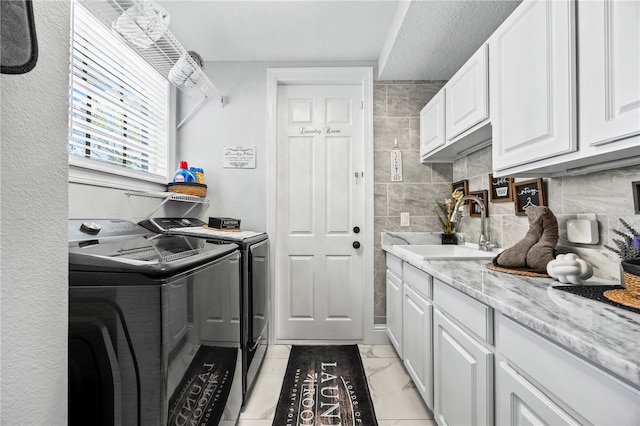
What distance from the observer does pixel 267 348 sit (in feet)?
8.05

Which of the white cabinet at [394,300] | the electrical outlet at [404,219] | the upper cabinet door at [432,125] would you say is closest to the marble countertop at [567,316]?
the white cabinet at [394,300]

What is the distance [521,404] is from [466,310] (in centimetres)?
34

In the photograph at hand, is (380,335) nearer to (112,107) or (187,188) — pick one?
(187,188)

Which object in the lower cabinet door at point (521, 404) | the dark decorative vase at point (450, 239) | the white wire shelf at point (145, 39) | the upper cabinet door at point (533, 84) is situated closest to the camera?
the lower cabinet door at point (521, 404)

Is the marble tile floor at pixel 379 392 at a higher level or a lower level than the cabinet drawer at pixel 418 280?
lower

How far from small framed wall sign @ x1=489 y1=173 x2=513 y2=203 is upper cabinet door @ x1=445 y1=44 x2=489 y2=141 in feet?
1.36

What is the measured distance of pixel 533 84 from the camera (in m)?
1.13

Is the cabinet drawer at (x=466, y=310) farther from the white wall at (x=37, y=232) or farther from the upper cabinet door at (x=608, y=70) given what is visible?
the white wall at (x=37, y=232)

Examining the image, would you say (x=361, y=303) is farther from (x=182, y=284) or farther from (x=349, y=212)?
(x=182, y=284)

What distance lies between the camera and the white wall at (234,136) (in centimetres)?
253

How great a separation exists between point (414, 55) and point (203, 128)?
6.06 feet

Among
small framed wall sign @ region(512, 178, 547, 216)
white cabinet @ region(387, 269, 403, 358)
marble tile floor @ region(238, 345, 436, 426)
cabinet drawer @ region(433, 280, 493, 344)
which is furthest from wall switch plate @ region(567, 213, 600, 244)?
marble tile floor @ region(238, 345, 436, 426)

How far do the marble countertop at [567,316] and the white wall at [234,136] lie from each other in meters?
1.80

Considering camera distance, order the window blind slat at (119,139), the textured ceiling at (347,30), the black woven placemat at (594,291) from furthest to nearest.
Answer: the textured ceiling at (347,30) → the window blind slat at (119,139) → the black woven placemat at (594,291)
